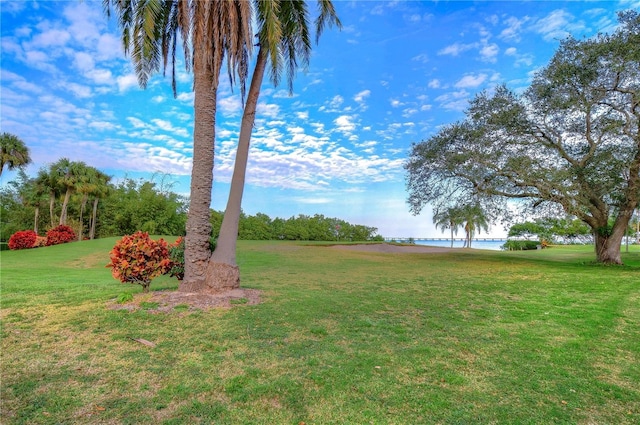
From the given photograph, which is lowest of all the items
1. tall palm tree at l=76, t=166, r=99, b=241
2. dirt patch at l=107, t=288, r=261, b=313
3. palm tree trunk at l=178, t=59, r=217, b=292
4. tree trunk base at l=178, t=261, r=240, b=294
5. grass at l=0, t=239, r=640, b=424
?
grass at l=0, t=239, r=640, b=424

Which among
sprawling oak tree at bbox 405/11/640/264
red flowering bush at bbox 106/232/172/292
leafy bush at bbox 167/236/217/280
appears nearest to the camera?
red flowering bush at bbox 106/232/172/292

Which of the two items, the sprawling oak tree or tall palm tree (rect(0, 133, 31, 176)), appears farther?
tall palm tree (rect(0, 133, 31, 176))

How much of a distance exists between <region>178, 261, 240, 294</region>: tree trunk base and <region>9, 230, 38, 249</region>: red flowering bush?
87.8 feet

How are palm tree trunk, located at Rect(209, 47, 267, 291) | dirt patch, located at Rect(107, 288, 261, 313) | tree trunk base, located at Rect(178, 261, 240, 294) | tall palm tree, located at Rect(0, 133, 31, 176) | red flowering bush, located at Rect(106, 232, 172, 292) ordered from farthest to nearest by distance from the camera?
tall palm tree, located at Rect(0, 133, 31, 176) → palm tree trunk, located at Rect(209, 47, 267, 291) → tree trunk base, located at Rect(178, 261, 240, 294) → red flowering bush, located at Rect(106, 232, 172, 292) → dirt patch, located at Rect(107, 288, 261, 313)

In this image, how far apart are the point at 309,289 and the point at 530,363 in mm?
5560

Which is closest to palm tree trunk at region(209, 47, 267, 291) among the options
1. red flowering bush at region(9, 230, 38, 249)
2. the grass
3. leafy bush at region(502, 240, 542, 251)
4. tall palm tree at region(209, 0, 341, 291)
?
tall palm tree at region(209, 0, 341, 291)

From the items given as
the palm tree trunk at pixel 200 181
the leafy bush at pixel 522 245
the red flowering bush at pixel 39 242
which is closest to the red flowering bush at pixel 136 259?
the palm tree trunk at pixel 200 181

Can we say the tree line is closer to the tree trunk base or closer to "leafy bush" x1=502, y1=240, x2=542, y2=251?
"leafy bush" x1=502, y1=240, x2=542, y2=251

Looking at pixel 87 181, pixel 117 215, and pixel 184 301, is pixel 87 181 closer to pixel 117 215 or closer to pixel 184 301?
pixel 117 215

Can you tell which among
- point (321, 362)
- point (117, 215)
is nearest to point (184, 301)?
point (321, 362)

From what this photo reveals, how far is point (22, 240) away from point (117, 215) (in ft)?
39.4

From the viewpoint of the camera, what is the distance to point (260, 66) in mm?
8062

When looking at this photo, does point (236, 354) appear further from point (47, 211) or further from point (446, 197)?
point (47, 211)

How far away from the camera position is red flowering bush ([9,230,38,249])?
2523cm
